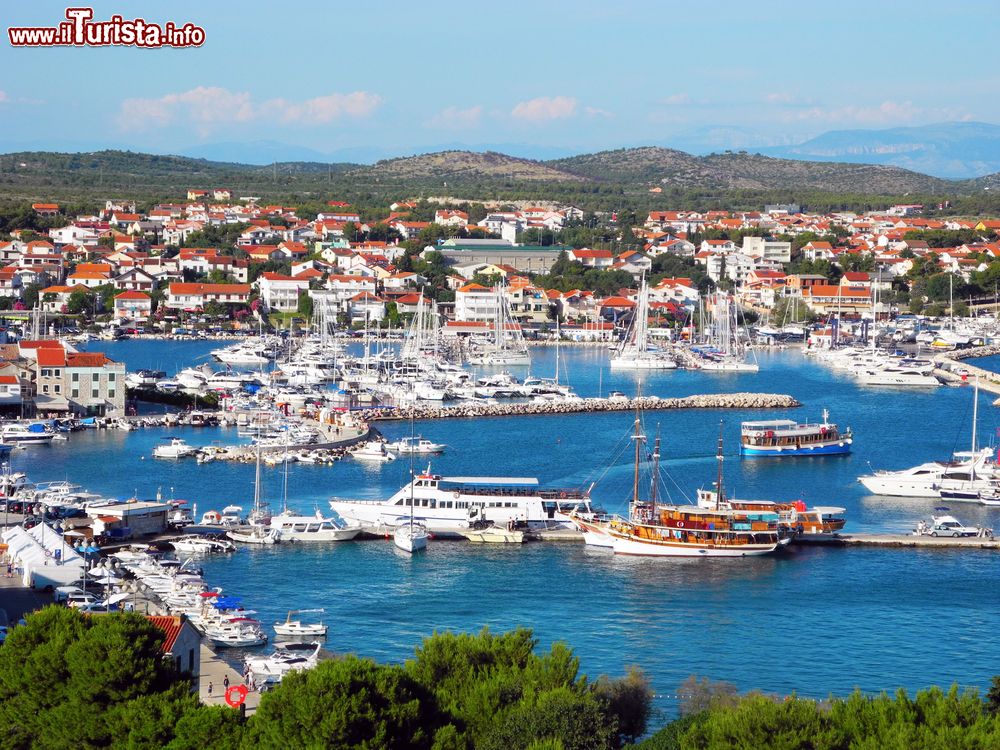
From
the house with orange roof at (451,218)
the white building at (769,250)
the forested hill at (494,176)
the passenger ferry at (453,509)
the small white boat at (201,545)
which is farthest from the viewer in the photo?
the forested hill at (494,176)

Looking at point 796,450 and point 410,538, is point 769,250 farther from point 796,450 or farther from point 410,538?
point 410,538

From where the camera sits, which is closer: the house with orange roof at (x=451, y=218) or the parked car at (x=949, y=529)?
the parked car at (x=949, y=529)

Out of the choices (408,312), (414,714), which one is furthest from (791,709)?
(408,312)

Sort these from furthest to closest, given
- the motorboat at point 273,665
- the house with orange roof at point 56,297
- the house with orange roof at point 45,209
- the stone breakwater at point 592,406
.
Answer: the house with orange roof at point 45,209
the house with orange roof at point 56,297
the stone breakwater at point 592,406
the motorboat at point 273,665

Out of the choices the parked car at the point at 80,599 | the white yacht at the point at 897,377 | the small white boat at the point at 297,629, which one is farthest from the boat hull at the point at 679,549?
the white yacht at the point at 897,377

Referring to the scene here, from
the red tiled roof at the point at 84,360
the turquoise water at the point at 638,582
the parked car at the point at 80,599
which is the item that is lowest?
the turquoise water at the point at 638,582

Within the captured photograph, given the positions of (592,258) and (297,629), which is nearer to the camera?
(297,629)

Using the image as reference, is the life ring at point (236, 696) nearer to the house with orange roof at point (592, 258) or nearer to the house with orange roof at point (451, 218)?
the house with orange roof at point (592, 258)

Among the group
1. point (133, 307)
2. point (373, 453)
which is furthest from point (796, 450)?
point (133, 307)
